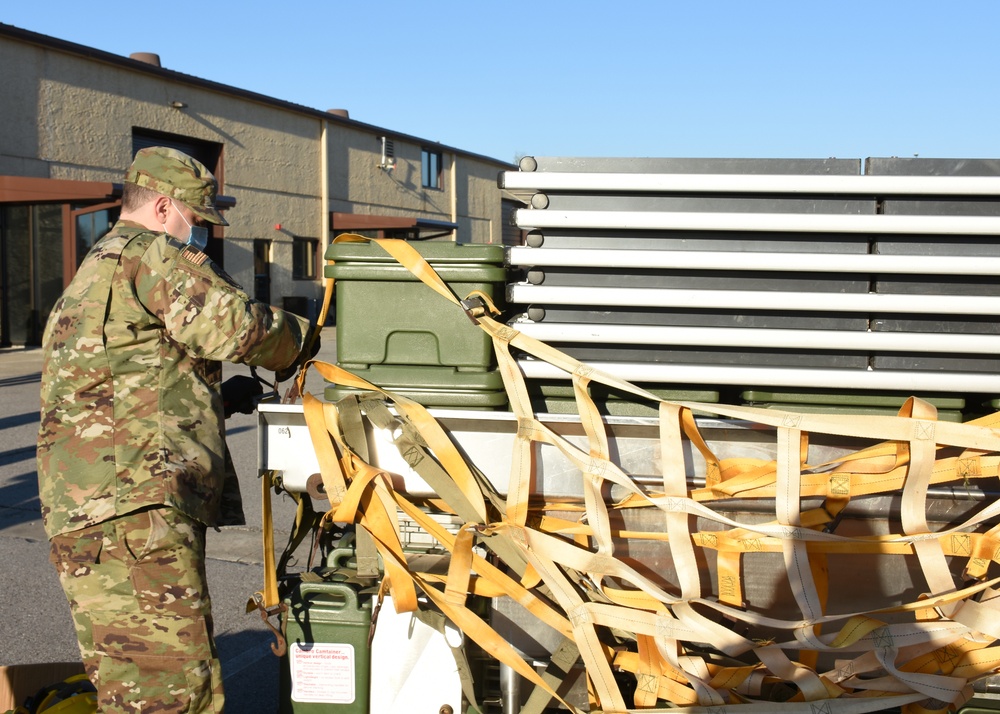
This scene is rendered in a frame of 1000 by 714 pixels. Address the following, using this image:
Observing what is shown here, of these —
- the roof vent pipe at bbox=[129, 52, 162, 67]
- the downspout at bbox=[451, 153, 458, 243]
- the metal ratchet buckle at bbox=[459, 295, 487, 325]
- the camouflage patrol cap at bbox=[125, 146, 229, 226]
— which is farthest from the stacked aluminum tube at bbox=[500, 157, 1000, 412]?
the downspout at bbox=[451, 153, 458, 243]

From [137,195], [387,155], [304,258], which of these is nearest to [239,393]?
[137,195]

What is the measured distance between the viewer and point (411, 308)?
2.71 m

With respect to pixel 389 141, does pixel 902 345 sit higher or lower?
lower

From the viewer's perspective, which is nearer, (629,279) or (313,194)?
(629,279)

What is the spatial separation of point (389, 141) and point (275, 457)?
27.2 metres

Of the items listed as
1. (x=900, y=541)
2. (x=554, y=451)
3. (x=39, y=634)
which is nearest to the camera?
(x=900, y=541)

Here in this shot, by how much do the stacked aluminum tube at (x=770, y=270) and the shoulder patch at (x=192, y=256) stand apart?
917mm

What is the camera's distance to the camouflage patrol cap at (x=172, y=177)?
281cm

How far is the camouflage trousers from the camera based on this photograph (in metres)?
2.60

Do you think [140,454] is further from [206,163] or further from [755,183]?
[206,163]

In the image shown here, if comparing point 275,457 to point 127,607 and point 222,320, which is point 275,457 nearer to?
point 222,320

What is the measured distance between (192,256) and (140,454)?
586 millimetres

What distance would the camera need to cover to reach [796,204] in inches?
98.9

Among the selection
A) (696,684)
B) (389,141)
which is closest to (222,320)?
(696,684)
